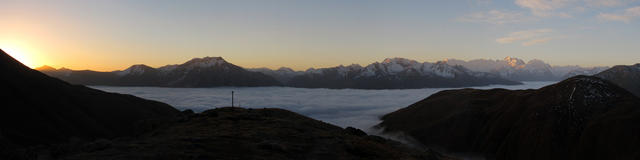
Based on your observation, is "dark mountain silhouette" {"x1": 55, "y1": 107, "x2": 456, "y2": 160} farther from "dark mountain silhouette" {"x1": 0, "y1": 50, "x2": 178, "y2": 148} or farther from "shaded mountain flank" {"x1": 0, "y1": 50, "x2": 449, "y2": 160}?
"dark mountain silhouette" {"x1": 0, "y1": 50, "x2": 178, "y2": 148}

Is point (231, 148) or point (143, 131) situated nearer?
point (231, 148)

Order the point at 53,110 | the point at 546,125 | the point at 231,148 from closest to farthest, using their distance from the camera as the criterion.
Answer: the point at 231,148
the point at 53,110
the point at 546,125

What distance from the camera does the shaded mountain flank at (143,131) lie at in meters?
34.4

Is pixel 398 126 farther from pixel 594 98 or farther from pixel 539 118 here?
pixel 594 98

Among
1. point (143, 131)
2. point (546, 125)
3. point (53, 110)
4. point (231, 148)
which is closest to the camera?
point (231, 148)

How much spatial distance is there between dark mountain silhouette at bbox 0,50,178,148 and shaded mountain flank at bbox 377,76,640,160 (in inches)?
4481

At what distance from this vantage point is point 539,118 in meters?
131

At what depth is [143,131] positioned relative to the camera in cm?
7094

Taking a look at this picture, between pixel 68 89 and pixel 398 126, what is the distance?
15967 centimetres

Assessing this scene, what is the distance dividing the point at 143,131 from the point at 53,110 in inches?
2939

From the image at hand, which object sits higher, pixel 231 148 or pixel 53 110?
pixel 231 148

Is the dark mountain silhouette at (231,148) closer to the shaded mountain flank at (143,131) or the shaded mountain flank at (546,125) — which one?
the shaded mountain flank at (143,131)

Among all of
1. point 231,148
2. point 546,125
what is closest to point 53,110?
point 231,148

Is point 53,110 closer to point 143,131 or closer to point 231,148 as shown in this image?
point 143,131
